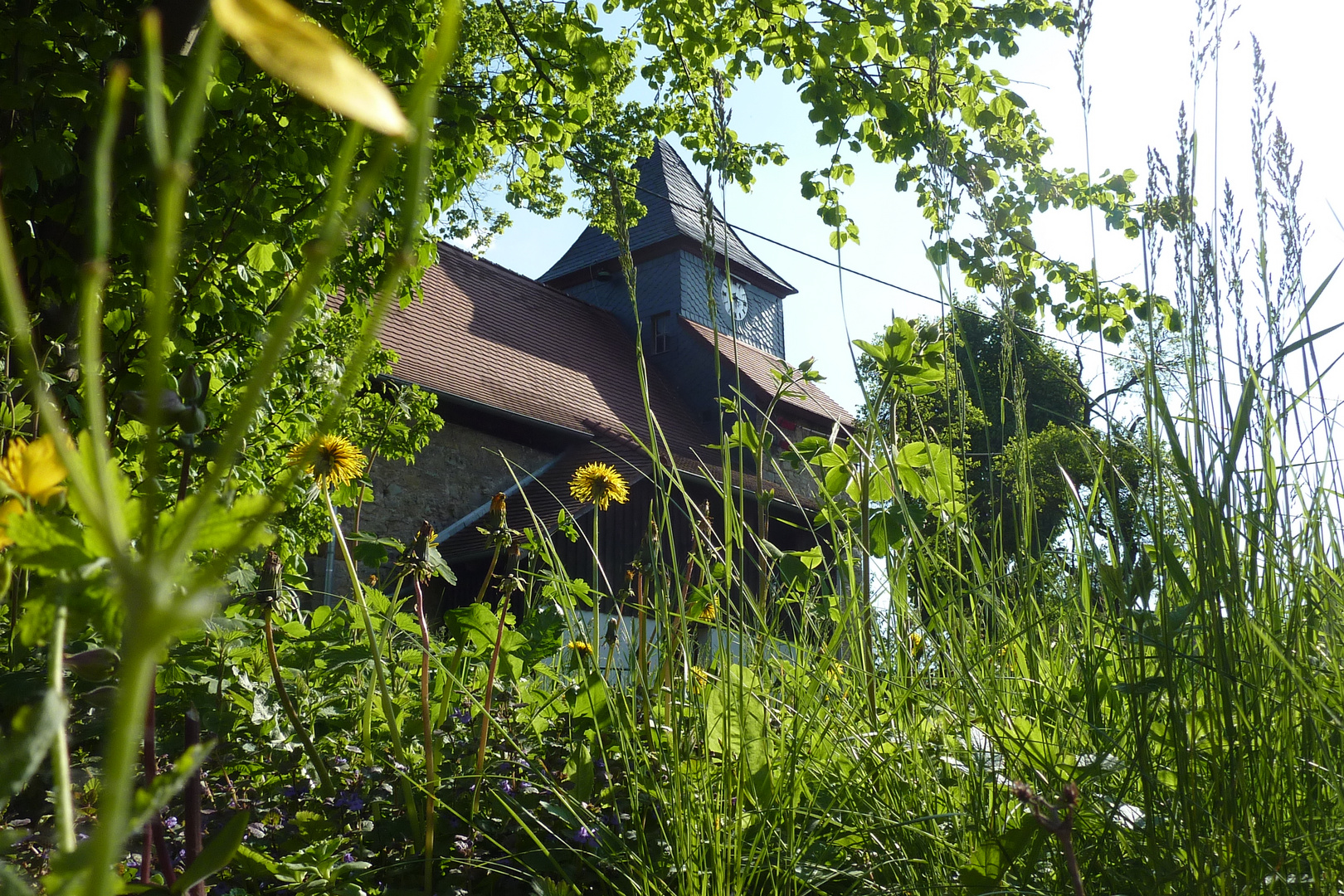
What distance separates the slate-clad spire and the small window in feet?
4.54

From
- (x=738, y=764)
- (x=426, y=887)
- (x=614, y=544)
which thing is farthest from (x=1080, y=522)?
(x=614, y=544)

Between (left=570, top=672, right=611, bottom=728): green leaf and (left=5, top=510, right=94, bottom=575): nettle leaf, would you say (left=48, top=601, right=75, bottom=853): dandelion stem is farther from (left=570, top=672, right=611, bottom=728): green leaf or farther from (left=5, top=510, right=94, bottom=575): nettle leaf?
(left=570, top=672, right=611, bottom=728): green leaf

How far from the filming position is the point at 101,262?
0.22 metres

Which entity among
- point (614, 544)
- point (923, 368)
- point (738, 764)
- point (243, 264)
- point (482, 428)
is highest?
point (482, 428)

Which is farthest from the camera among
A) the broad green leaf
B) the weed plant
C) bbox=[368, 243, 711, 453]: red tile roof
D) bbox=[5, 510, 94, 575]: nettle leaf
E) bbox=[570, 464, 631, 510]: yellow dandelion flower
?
bbox=[368, 243, 711, 453]: red tile roof

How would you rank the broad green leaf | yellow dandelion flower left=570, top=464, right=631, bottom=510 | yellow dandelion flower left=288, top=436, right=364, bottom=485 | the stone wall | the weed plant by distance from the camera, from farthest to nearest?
the stone wall, yellow dandelion flower left=570, top=464, right=631, bottom=510, yellow dandelion flower left=288, top=436, right=364, bottom=485, the weed plant, the broad green leaf

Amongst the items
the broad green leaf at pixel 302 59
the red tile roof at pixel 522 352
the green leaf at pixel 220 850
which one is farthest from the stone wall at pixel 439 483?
the broad green leaf at pixel 302 59

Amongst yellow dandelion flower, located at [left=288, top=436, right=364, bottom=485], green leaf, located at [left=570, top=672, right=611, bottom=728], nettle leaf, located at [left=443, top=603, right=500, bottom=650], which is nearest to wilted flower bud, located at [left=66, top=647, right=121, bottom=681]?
green leaf, located at [left=570, top=672, right=611, bottom=728]

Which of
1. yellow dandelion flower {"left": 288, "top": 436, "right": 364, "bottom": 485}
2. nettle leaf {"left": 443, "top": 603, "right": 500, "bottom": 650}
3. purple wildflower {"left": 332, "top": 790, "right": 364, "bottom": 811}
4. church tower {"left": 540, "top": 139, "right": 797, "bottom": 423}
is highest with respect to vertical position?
church tower {"left": 540, "top": 139, "right": 797, "bottom": 423}

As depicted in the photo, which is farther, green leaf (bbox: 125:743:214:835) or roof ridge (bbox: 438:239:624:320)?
roof ridge (bbox: 438:239:624:320)

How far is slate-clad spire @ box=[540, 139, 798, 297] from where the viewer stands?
19.3 m

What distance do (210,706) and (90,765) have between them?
186 millimetres

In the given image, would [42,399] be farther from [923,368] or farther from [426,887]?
[923,368]

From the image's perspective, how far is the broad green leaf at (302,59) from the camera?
186mm
